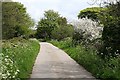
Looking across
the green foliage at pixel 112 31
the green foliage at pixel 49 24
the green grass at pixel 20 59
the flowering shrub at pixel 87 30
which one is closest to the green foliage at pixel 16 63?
the green grass at pixel 20 59

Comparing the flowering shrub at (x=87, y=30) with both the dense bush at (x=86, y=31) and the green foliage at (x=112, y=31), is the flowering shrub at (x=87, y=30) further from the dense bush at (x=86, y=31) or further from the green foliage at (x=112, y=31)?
the green foliage at (x=112, y=31)

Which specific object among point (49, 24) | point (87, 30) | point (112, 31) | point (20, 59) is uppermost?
point (112, 31)

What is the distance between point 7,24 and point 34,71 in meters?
14.7

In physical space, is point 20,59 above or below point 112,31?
below

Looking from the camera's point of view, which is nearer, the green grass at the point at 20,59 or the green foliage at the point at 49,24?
the green grass at the point at 20,59

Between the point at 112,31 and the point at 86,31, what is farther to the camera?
the point at 86,31

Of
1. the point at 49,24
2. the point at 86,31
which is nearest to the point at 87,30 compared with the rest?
the point at 86,31

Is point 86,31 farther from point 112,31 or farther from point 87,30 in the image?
point 112,31

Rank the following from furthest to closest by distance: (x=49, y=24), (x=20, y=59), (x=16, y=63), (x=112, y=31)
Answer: (x=49, y=24), (x=20, y=59), (x=112, y=31), (x=16, y=63)

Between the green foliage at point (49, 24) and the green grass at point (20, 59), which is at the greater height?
the green grass at point (20, 59)

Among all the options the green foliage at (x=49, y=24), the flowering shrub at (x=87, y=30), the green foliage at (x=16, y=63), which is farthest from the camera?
the green foliage at (x=49, y=24)

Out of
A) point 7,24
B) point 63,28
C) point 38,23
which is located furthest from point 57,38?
point 7,24

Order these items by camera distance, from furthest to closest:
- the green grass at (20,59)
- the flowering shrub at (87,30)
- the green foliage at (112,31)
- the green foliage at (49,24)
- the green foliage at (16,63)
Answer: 1. the green foliage at (49,24)
2. the flowering shrub at (87,30)
3. the green foliage at (112,31)
4. the green grass at (20,59)
5. the green foliage at (16,63)

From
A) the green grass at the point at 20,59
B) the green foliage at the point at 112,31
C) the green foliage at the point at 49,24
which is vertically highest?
the green foliage at the point at 112,31
